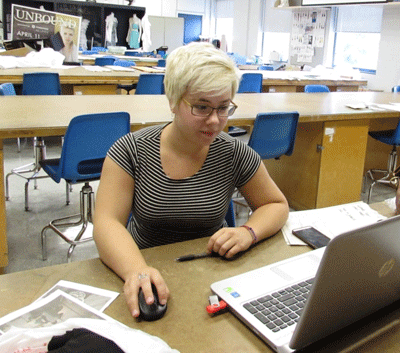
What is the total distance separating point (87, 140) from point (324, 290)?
Answer: 5.84 ft

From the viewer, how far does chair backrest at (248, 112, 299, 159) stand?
275cm

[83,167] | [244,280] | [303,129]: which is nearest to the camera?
[244,280]

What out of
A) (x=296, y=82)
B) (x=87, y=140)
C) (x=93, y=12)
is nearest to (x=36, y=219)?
(x=87, y=140)

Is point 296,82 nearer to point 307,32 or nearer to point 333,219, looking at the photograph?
point 307,32

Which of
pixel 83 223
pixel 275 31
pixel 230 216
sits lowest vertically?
Result: pixel 83 223

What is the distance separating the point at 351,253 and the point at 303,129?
2.81m

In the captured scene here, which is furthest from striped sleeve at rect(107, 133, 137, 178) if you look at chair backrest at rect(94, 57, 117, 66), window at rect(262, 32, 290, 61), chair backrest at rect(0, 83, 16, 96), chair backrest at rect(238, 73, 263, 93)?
window at rect(262, 32, 290, 61)

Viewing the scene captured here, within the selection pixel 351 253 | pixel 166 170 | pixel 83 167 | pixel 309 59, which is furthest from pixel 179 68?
pixel 309 59

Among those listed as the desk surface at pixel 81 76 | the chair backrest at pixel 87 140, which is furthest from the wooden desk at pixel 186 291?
the desk surface at pixel 81 76

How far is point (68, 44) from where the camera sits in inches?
210

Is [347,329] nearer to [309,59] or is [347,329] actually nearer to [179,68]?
[179,68]

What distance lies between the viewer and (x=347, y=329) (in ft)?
2.89

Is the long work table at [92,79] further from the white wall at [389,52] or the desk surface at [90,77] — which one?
the white wall at [389,52]

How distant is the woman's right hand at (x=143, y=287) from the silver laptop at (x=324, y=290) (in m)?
0.12
